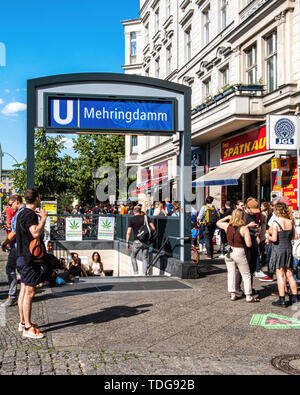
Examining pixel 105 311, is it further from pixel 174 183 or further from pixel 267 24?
pixel 174 183

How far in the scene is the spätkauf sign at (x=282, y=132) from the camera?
1464cm

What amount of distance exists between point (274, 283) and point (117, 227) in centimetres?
847

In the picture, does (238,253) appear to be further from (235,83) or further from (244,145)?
(235,83)

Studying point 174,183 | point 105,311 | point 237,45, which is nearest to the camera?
point 105,311

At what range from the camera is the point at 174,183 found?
28.5 m

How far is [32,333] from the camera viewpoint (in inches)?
220

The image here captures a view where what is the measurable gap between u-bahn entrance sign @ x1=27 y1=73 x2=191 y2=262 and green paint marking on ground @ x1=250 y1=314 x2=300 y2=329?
12.3 feet

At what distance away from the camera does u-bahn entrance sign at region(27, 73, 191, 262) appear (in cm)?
997

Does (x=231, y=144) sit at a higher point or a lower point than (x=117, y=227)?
higher

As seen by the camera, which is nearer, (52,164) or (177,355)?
(177,355)

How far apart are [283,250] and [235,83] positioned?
13629 millimetres

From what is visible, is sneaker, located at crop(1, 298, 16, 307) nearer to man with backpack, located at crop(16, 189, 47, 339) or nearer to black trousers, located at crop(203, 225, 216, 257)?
man with backpack, located at crop(16, 189, 47, 339)

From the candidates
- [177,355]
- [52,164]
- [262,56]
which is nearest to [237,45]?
[262,56]

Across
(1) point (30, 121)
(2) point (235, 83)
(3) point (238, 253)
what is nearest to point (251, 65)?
(2) point (235, 83)
